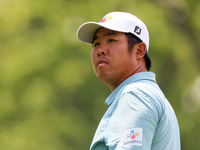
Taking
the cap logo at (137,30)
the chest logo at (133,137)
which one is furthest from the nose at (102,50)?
the chest logo at (133,137)

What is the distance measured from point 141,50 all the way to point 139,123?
104cm

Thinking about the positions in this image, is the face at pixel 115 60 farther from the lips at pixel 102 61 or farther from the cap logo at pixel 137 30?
the cap logo at pixel 137 30

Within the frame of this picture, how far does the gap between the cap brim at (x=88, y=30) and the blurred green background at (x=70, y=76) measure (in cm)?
731

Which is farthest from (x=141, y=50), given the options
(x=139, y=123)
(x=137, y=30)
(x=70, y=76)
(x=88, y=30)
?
→ (x=70, y=76)

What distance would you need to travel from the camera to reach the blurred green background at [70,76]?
→ 425 inches

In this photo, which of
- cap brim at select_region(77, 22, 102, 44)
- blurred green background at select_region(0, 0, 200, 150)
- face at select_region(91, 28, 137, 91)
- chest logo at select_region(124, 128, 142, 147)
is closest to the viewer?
chest logo at select_region(124, 128, 142, 147)

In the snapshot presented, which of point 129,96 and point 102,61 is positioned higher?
point 102,61

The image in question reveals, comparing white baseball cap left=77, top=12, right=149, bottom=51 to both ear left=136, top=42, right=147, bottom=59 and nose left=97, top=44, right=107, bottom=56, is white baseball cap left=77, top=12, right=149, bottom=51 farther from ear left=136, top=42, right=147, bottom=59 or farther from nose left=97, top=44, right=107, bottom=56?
nose left=97, top=44, right=107, bottom=56

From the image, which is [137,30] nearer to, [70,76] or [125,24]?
[125,24]

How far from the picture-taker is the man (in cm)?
217

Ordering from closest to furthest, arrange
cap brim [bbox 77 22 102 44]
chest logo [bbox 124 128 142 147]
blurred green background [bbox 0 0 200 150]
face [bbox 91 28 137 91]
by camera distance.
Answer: chest logo [bbox 124 128 142 147]
face [bbox 91 28 137 91]
cap brim [bbox 77 22 102 44]
blurred green background [bbox 0 0 200 150]

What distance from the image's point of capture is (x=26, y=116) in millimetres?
11188

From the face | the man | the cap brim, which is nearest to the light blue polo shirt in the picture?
the man

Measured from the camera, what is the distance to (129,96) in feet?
7.52
